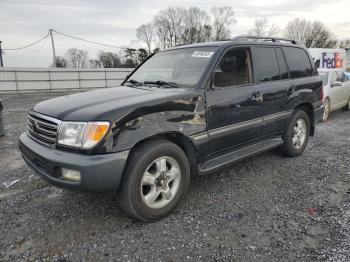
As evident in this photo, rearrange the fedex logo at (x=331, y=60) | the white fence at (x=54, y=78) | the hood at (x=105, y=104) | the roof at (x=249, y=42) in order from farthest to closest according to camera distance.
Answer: the white fence at (x=54, y=78) < the fedex logo at (x=331, y=60) < the roof at (x=249, y=42) < the hood at (x=105, y=104)

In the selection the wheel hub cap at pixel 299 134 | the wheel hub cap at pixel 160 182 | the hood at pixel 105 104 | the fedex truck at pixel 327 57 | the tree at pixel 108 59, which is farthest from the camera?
the tree at pixel 108 59

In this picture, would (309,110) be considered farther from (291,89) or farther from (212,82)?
(212,82)

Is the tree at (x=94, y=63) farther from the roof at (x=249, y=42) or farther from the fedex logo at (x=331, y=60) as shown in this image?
the roof at (x=249, y=42)

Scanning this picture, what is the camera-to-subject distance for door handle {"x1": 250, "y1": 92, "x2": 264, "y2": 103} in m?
3.71

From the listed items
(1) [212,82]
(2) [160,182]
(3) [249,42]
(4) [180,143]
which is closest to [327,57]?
(3) [249,42]

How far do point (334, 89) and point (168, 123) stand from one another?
7.57m

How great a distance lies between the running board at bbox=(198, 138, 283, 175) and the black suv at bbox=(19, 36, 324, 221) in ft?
0.04

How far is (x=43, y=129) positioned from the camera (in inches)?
111

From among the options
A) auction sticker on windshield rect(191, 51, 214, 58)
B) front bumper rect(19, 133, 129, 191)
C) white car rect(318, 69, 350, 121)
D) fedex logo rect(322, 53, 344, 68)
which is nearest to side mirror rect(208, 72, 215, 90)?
auction sticker on windshield rect(191, 51, 214, 58)

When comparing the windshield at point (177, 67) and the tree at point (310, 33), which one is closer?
the windshield at point (177, 67)

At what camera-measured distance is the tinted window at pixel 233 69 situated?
11.1 ft

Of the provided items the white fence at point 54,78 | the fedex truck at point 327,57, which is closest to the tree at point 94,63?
the white fence at point 54,78

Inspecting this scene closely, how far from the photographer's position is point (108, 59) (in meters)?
57.8

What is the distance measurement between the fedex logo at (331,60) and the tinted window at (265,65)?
52.8ft
